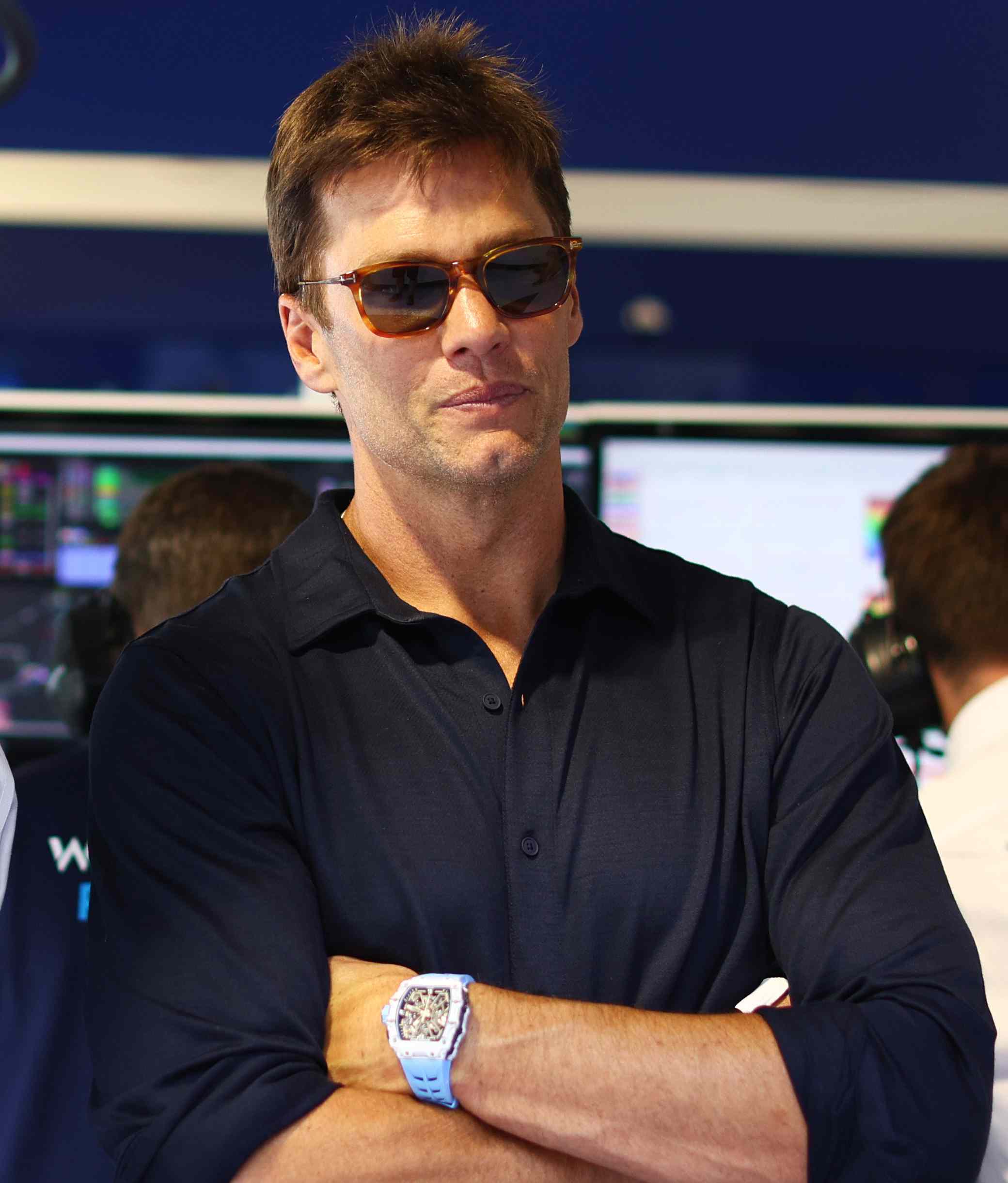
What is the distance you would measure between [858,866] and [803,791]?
0.30 feet

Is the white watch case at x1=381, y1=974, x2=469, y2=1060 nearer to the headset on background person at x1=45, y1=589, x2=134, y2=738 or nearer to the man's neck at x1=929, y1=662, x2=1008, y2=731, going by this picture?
the man's neck at x1=929, y1=662, x2=1008, y2=731

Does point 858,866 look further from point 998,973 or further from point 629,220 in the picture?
point 629,220

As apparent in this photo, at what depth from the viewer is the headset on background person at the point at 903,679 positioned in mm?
2113

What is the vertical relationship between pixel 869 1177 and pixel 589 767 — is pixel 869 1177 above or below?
below

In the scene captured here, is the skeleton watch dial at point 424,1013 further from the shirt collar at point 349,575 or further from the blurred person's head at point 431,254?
the blurred person's head at point 431,254

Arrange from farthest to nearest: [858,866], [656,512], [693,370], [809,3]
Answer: [693,370]
[656,512]
[809,3]
[858,866]

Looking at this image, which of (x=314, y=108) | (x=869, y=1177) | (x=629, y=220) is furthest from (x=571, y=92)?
(x=869, y=1177)

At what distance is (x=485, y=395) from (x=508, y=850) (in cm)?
44

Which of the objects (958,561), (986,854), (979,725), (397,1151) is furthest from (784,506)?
(397,1151)

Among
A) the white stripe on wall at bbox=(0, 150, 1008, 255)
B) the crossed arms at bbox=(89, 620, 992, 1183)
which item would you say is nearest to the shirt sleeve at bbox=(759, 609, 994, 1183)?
the crossed arms at bbox=(89, 620, 992, 1183)

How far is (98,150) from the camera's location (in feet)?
9.53

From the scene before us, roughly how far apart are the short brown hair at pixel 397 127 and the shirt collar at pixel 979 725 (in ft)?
2.91

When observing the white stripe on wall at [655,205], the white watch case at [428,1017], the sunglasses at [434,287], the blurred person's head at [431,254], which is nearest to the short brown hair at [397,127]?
the blurred person's head at [431,254]

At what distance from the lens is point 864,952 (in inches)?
47.8
